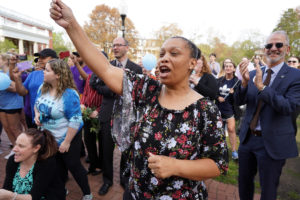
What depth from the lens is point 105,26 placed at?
92.9ft

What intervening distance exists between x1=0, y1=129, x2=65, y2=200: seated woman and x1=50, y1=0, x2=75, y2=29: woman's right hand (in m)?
1.54

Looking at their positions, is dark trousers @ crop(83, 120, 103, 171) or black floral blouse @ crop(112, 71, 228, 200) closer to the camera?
black floral blouse @ crop(112, 71, 228, 200)

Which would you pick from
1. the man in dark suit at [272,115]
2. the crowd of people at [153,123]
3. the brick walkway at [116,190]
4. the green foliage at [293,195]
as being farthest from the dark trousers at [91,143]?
the green foliage at [293,195]

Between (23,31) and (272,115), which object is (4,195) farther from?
(23,31)

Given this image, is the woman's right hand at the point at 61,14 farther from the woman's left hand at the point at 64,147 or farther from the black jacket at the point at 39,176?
the woman's left hand at the point at 64,147

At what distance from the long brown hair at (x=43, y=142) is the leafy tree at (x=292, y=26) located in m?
23.5

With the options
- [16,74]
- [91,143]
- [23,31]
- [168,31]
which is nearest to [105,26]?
[168,31]

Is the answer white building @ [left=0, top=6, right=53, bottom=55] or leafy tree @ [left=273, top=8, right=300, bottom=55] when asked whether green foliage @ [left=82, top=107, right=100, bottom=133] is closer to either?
leafy tree @ [left=273, top=8, right=300, bottom=55]

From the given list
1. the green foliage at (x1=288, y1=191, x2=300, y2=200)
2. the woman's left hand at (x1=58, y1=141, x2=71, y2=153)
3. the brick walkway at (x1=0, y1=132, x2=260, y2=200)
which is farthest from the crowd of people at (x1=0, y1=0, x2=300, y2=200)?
the green foliage at (x1=288, y1=191, x2=300, y2=200)

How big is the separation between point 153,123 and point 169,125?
109 mm

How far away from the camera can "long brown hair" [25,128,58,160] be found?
6.91 feet

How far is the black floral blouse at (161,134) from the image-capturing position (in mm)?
1244

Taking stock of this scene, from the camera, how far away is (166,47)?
1277mm

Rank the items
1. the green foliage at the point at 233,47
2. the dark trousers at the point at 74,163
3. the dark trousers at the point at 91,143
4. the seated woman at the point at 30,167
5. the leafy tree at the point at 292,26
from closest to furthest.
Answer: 1. the seated woman at the point at 30,167
2. the dark trousers at the point at 74,163
3. the dark trousers at the point at 91,143
4. the leafy tree at the point at 292,26
5. the green foliage at the point at 233,47
